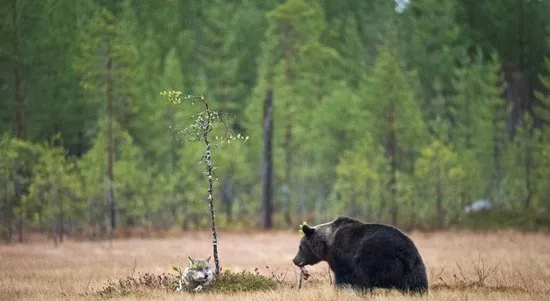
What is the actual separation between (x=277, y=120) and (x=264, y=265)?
23.9m

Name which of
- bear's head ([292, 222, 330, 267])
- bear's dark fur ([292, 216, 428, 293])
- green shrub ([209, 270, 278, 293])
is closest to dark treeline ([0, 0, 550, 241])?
green shrub ([209, 270, 278, 293])

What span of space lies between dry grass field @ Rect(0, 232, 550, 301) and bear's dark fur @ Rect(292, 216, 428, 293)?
0.98 feet

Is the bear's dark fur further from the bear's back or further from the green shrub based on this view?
the green shrub

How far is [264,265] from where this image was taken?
22.4 meters

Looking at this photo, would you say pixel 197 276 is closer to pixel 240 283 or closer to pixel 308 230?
pixel 240 283

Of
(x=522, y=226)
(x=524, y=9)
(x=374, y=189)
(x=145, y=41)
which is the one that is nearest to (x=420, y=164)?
(x=374, y=189)


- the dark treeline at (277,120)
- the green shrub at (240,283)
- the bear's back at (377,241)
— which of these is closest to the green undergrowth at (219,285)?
the green shrub at (240,283)

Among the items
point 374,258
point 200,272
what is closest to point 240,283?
point 200,272

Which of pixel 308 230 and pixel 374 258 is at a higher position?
pixel 308 230

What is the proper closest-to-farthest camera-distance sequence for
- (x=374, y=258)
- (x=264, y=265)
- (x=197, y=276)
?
(x=374, y=258), (x=197, y=276), (x=264, y=265)

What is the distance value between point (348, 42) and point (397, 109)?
16472mm

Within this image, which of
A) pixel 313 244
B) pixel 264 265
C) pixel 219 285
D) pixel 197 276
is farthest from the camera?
pixel 264 265

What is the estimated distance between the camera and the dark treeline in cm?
3706

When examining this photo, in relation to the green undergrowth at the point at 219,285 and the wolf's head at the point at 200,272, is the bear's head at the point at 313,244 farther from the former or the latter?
the wolf's head at the point at 200,272
